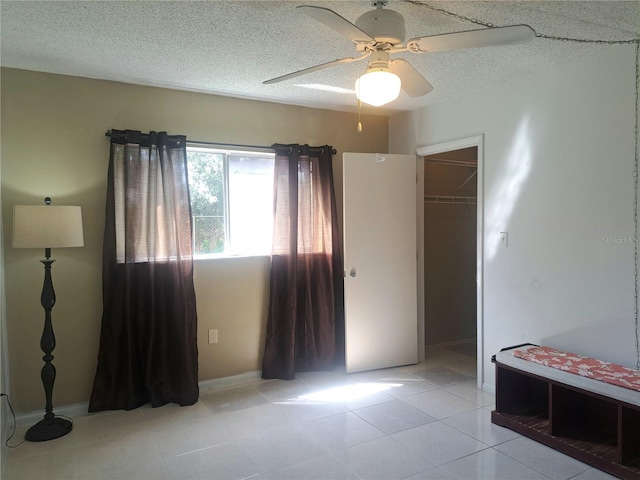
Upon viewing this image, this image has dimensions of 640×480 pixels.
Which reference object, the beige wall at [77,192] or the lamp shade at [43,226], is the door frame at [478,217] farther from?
the lamp shade at [43,226]

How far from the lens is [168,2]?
2027 mm

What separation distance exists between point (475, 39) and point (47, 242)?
2.52m

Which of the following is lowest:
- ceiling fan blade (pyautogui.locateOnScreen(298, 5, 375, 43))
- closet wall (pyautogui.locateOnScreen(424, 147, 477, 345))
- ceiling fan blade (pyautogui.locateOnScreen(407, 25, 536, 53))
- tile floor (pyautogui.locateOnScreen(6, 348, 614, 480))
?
tile floor (pyautogui.locateOnScreen(6, 348, 614, 480))

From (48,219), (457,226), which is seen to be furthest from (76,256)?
(457,226)

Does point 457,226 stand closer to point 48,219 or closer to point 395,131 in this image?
point 395,131

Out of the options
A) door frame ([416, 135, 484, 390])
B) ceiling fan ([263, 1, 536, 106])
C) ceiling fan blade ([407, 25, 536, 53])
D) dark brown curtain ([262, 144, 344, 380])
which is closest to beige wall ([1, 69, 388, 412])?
dark brown curtain ([262, 144, 344, 380])

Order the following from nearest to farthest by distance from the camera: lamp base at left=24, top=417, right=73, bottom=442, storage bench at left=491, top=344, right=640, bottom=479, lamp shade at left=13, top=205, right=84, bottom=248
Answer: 1. storage bench at left=491, top=344, right=640, bottom=479
2. lamp shade at left=13, top=205, right=84, bottom=248
3. lamp base at left=24, top=417, right=73, bottom=442

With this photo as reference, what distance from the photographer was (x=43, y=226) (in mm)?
2568

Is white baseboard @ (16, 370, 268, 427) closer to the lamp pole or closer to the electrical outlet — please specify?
the lamp pole

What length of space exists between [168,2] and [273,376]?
2837mm

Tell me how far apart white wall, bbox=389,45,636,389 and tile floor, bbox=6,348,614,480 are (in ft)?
2.37

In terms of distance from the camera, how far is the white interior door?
12.6 feet

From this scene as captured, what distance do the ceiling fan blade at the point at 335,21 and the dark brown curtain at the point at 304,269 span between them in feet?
6.47

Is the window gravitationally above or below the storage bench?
above
